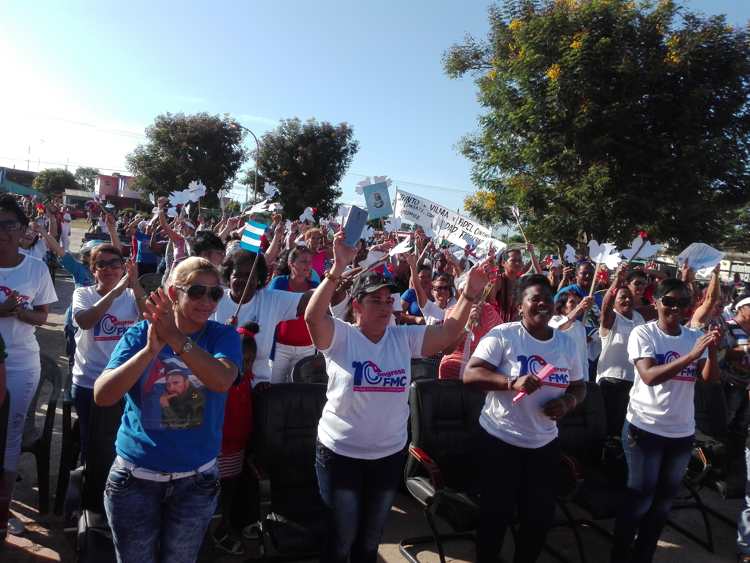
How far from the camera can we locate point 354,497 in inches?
105

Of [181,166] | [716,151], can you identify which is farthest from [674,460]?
[181,166]

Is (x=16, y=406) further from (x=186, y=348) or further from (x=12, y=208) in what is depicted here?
(x=186, y=348)

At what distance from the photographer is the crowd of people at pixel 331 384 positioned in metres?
2.05

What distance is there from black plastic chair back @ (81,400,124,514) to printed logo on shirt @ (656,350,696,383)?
3.33 metres

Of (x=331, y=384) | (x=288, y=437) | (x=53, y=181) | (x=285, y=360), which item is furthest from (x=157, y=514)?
(x=53, y=181)

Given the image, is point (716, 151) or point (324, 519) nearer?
point (324, 519)

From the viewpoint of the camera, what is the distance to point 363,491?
2.71 metres

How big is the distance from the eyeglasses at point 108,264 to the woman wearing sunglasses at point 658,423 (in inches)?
136

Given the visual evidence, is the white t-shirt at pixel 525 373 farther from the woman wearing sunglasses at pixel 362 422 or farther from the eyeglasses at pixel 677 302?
the eyeglasses at pixel 677 302

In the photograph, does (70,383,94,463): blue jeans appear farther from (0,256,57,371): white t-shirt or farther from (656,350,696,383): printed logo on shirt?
(656,350,696,383): printed logo on shirt

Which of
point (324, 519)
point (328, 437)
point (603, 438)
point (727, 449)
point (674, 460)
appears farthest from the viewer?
point (727, 449)

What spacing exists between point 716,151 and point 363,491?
1462 centimetres

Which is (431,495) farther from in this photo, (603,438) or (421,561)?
(603,438)

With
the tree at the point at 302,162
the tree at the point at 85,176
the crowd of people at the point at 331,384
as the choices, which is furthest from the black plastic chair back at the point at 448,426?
the tree at the point at 85,176
